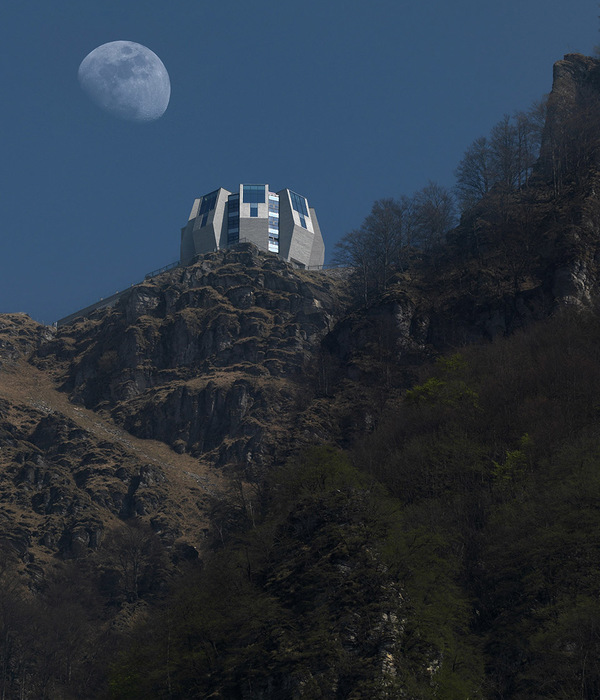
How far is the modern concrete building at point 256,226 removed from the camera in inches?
6225

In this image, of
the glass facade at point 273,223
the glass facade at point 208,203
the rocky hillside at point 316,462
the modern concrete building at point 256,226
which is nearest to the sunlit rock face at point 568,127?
the rocky hillside at point 316,462

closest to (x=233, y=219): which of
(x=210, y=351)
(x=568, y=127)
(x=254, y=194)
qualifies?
(x=254, y=194)

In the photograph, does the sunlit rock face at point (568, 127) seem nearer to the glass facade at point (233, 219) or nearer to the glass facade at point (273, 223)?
the glass facade at point (273, 223)

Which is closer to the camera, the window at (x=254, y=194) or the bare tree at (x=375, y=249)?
the bare tree at (x=375, y=249)

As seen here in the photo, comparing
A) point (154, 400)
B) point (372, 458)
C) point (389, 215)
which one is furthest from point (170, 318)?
point (372, 458)

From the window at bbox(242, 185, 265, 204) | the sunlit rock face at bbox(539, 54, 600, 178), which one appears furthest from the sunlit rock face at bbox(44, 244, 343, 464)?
the sunlit rock face at bbox(539, 54, 600, 178)

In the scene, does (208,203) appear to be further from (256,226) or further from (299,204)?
(299,204)

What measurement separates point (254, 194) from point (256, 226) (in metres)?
8.44

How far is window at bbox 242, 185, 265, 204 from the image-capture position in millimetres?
163438

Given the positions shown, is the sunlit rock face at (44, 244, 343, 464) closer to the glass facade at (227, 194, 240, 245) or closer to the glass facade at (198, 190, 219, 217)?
the glass facade at (227, 194, 240, 245)

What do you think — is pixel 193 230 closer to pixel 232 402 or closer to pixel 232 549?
pixel 232 402

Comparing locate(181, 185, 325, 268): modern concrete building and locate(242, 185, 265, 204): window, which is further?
locate(242, 185, 265, 204): window

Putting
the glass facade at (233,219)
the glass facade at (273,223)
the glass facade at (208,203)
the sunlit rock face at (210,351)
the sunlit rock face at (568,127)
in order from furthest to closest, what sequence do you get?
the glass facade at (208,203), the glass facade at (273,223), the glass facade at (233,219), the sunlit rock face at (568,127), the sunlit rock face at (210,351)

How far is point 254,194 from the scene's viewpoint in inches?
6486
